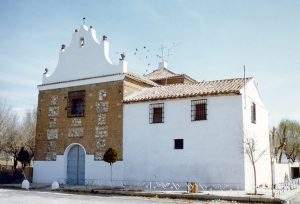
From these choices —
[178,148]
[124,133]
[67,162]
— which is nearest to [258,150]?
[178,148]

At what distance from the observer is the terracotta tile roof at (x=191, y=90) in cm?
2144

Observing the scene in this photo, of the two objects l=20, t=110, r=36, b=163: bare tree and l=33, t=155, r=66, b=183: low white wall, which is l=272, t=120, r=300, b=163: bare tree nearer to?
l=20, t=110, r=36, b=163: bare tree

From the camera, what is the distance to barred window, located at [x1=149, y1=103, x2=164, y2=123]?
23011mm

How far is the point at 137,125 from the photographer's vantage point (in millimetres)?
23594

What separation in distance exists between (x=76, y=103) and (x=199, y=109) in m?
8.96

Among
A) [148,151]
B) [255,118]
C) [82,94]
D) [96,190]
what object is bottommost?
[96,190]

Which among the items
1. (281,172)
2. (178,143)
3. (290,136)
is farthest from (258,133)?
(290,136)

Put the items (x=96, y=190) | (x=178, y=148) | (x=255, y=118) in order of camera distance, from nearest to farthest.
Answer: (x=96, y=190), (x=178, y=148), (x=255, y=118)

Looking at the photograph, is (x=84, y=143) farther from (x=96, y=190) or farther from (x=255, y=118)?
(x=255, y=118)

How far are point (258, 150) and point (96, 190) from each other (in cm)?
1084

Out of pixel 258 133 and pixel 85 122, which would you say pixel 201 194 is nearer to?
pixel 258 133

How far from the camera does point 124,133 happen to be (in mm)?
23859

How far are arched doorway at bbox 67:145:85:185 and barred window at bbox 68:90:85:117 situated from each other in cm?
223

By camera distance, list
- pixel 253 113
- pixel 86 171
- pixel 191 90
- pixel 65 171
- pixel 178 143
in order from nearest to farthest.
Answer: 1. pixel 178 143
2. pixel 191 90
3. pixel 253 113
4. pixel 86 171
5. pixel 65 171
